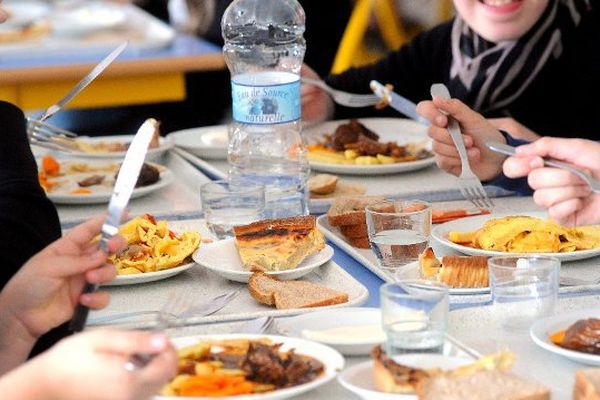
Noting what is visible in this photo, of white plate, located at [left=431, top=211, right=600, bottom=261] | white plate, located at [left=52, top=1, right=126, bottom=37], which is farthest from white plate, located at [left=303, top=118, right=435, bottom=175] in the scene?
white plate, located at [left=52, top=1, right=126, bottom=37]

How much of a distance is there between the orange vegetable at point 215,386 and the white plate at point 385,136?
3.56 ft

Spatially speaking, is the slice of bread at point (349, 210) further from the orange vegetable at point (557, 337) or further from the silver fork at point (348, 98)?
the silver fork at point (348, 98)

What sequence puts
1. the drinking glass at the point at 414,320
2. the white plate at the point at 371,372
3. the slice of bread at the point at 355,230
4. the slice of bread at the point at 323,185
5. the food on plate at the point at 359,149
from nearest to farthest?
the white plate at the point at 371,372, the drinking glass at the point at 414,320, the slice of bread at the point at 355,230, the slice of bread at the point at 323,185, the food on plate at the point at 359,149

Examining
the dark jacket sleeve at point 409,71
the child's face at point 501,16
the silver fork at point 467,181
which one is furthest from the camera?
the dark jacket sleeve at point 409,71

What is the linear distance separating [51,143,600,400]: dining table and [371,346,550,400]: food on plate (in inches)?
2.5

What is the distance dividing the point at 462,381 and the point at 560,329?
0.86 ft

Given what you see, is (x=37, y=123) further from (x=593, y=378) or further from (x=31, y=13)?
(x=31, y=13)

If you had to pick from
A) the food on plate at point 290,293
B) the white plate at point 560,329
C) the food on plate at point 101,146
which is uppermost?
the white plate at point 560,329

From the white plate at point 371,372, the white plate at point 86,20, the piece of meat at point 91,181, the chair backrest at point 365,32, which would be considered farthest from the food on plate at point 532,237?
the white plate at point 86,20

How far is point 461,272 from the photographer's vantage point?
1476 mm

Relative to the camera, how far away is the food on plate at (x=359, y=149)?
7.31 feet

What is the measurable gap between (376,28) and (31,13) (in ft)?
5.33

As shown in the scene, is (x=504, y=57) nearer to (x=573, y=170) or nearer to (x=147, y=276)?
(x=573, y=170)

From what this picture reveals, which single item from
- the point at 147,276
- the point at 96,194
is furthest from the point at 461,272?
the point at 96,194
